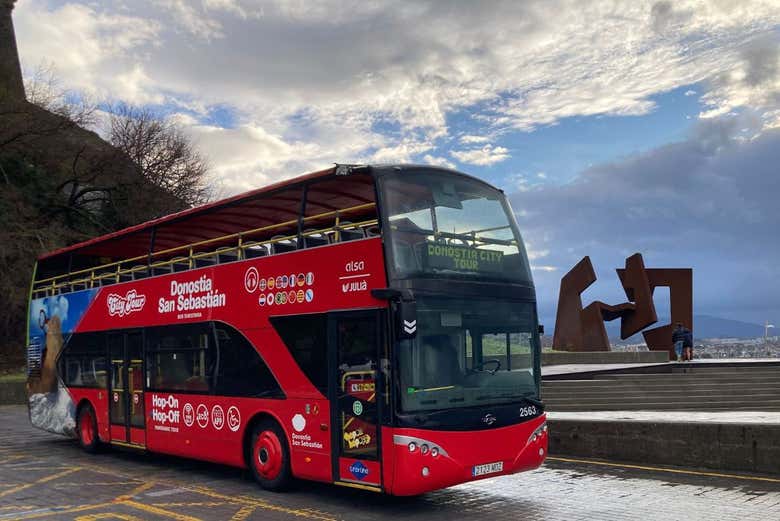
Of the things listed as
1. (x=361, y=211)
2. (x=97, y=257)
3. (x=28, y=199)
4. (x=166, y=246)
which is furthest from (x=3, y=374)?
(x=361, y=211)

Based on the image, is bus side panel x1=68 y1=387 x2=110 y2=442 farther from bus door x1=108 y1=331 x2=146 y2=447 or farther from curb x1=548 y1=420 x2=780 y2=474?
curb x1=548 y1=420 x2=780 y2=474

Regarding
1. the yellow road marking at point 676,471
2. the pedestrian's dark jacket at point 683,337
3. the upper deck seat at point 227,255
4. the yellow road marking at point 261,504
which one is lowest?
the yellow road marking at point 676,471

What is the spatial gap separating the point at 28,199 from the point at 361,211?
31.6 meters

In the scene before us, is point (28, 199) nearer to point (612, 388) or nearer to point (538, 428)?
point (612, 388)

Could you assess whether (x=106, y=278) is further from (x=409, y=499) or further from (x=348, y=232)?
(x=409, y=499)

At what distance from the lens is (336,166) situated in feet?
29.7

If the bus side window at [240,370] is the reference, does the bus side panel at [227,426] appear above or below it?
below

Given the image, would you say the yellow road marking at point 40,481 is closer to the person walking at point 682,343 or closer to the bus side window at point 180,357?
the bus side window at point 180,357

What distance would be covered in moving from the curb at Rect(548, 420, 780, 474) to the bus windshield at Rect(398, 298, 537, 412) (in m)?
2.86

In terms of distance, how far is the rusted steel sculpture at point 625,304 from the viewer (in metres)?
29.8

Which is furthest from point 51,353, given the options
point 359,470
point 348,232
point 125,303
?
point 359,470

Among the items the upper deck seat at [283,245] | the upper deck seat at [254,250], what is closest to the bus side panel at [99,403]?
the upper deck seat at [254,250]

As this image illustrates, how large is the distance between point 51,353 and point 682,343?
69.5 feet

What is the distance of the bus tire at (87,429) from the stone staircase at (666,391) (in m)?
9.62
